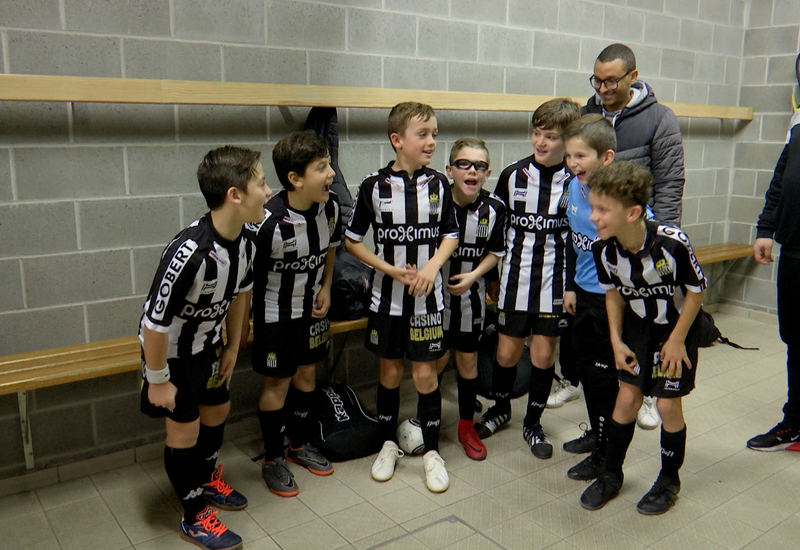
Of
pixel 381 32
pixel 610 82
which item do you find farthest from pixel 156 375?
pixel 610 82

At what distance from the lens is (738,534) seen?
7.25 feet

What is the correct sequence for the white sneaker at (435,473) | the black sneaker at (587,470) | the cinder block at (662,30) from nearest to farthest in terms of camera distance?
the white sneaker at (435,473) < the black sneaker at (587,470) < the cinder block at (662,30)

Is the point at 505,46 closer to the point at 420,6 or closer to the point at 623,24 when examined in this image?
the point at 420,6

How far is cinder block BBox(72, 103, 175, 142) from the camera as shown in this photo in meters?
2.42

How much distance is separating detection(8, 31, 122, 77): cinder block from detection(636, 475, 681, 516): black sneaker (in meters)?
2.40

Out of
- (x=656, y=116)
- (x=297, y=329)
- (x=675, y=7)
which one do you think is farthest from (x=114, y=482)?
(x=675, y=7)

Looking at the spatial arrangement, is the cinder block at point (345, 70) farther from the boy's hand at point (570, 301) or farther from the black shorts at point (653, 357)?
the black shorts at point (653, 357)

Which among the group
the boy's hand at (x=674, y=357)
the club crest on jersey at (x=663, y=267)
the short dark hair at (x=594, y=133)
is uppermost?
the short dark hair at (x=594, y=133)

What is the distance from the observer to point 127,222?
8.46 ft

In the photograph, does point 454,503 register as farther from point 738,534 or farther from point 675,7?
point 675,7

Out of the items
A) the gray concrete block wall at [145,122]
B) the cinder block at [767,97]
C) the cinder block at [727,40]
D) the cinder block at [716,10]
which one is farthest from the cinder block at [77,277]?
the cinder block at [767,97]

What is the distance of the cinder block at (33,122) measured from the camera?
2.29m

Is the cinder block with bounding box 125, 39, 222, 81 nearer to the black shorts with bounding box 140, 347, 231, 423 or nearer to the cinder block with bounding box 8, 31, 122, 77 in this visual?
the cinder block with bounding box 8, 31, 122, 77

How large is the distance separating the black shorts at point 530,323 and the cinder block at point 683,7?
102 inches
